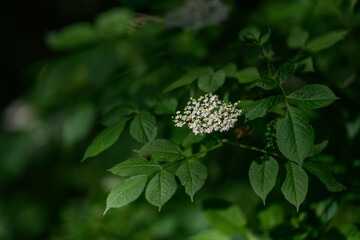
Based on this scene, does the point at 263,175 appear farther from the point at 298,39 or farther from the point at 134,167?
the point at 298,39

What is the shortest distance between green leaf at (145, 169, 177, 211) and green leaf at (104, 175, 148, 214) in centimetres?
2

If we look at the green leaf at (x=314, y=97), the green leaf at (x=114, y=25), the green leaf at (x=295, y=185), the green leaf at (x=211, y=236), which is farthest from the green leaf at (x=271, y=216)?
the green leaf at (x=114, y=25)

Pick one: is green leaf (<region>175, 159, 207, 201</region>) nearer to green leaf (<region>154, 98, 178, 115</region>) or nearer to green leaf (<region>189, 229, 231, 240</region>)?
green leaf (<region>154, 98, 178, 115</region>)

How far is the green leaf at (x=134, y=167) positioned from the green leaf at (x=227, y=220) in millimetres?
464

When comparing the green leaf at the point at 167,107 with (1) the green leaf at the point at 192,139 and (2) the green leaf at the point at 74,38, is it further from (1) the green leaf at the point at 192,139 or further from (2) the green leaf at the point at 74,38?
(2) the green leaf at the point at 74,38

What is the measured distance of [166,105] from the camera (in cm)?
106

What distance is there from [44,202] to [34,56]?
208cm

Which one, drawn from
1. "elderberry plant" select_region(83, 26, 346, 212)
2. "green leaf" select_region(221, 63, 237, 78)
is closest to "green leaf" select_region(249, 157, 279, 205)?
"elderberry plant" select_region(83, 26, 346, 212)

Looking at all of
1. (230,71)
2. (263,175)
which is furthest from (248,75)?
(263,175)

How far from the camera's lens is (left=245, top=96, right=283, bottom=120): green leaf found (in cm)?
80

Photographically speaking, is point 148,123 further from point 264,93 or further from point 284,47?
point 284,47

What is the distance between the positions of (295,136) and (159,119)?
0.59 metres

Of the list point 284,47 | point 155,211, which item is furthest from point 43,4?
point 284,47

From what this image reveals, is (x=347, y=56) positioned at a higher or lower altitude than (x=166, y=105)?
lower
